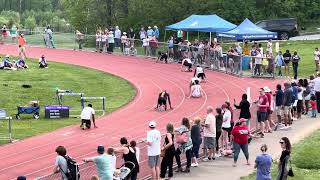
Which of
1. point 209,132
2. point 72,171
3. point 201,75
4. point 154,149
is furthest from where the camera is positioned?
point 201,75

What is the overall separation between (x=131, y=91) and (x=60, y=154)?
19.0 m

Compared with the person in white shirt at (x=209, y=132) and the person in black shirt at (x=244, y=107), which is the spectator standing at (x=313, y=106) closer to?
the person in black shirt at (x=244, y=107)

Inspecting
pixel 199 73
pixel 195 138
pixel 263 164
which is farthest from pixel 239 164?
pixel 199 73

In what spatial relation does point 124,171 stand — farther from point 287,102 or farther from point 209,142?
point 287,102

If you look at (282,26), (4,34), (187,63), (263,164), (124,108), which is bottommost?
(124,108)

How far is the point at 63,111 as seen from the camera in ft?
95.6

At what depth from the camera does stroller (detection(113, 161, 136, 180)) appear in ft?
53.0

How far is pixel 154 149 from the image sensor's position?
18.3m

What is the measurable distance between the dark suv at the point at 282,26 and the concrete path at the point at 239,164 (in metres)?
33.5

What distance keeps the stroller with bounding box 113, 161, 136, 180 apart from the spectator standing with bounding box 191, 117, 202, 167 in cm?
339

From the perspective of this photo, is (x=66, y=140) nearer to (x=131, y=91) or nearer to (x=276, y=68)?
(x=131, y=91)

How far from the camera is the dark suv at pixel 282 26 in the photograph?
59.0m

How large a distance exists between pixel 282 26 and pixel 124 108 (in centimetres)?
3134

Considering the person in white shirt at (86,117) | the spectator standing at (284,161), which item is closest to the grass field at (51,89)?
the person in white shirt at (86,117)
